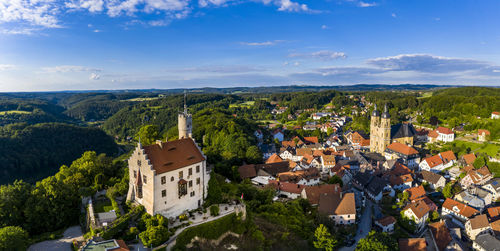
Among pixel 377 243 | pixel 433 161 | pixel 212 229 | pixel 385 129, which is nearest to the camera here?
pixel 212 229

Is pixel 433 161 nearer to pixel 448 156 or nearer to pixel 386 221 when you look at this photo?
pixel 448 156

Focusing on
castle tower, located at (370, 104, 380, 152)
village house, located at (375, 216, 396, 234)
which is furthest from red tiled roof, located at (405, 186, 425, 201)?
castle tower, located at (370, 104, 380, 152)

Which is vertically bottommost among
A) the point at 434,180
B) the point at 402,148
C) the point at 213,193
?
the point at 434,180

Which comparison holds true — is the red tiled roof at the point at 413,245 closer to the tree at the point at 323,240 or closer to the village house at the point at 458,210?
the tree at the point at 323,240

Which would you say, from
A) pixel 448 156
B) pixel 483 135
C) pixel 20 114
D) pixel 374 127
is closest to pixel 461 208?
pixel 448 156

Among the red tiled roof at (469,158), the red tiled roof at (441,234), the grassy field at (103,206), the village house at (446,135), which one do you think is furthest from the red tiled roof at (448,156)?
the grassy field at (103,206)

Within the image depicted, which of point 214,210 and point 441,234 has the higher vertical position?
point 214,210

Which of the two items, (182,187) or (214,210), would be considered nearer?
(182,187)
